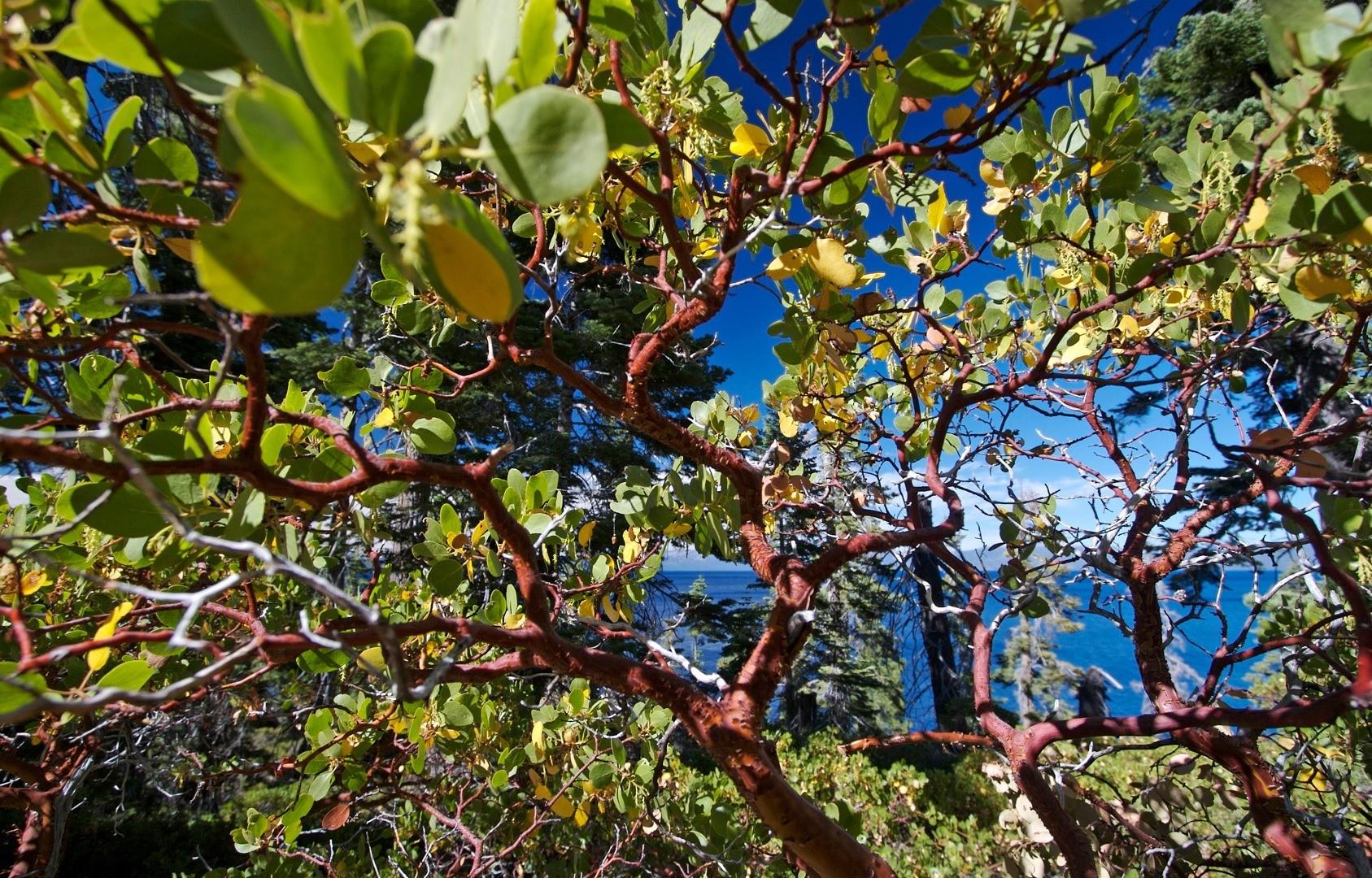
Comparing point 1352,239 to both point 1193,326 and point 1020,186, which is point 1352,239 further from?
point 1193,326

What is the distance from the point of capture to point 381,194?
11.4 inches

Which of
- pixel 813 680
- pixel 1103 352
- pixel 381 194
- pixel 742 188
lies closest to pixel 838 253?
pixel 742 188

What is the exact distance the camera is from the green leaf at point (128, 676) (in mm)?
593

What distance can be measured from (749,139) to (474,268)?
0.55 m

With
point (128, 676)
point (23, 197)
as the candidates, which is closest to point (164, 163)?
point (23, 197)

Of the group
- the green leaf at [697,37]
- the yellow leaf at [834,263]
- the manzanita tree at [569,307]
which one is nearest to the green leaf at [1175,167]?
the manzanita tree at [569,307]

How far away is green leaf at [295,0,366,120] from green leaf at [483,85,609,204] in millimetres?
61

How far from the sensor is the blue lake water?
176 centimetres

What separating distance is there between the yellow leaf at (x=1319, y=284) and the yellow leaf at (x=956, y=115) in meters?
0.42

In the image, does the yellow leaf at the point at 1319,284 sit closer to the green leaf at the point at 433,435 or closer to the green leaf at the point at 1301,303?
the green leaf at the point at 1301,303

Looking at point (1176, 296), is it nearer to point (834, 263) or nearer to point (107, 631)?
point (834, 263)

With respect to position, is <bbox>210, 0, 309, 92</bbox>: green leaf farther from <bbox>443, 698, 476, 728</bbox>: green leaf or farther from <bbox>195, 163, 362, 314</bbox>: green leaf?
<bbox>443, 698, 476, 728</bbox>: green leaf

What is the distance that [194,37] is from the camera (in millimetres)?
359

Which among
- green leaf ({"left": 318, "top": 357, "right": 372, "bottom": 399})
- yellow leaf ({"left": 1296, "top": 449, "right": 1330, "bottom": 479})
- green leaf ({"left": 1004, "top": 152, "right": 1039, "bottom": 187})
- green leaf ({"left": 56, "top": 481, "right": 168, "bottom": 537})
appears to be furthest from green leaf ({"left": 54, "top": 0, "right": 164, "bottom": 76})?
yellow leaf ({"left": 1296, "top": 449, "right": 1330, "bottom": 479})
